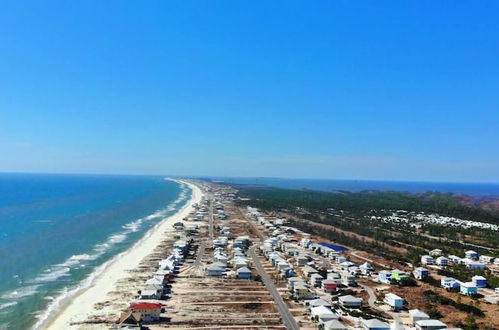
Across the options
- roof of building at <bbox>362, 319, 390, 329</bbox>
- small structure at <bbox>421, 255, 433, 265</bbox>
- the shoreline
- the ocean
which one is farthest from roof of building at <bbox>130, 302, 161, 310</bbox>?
small structure at <bbox>421, 255, 433, 265</bbox>

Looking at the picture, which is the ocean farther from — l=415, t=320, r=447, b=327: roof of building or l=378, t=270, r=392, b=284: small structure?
l=378, t=270, r=392, b=284: small structure

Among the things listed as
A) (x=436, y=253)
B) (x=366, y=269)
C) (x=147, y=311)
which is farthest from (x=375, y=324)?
(x=436, y=253)

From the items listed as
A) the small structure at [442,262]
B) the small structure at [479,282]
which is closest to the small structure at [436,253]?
the small structure at [442,262]

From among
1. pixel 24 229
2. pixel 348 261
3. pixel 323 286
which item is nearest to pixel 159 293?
pixel 323 286

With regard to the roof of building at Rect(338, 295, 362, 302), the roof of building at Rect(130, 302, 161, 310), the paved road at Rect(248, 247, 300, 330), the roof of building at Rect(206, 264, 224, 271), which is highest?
the roof of building at Rect(130, 302, 161, 310)

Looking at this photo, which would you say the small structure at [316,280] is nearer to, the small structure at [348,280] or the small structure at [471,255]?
the small structure at [348,280]

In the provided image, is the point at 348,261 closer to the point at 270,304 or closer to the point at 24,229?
the point at 270,304
